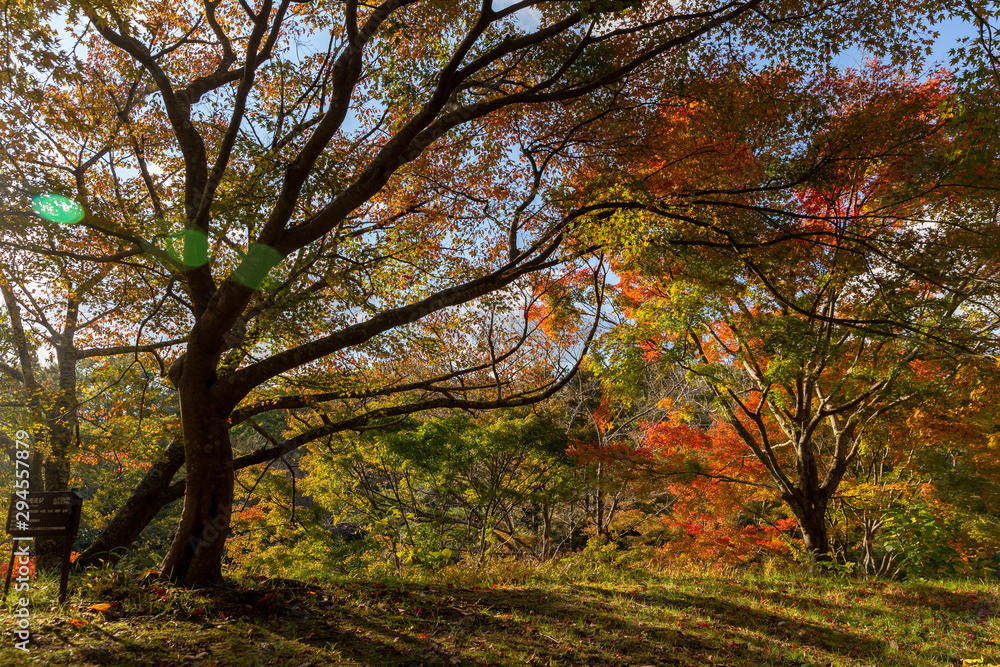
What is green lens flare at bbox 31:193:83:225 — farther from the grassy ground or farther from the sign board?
the grassy ground

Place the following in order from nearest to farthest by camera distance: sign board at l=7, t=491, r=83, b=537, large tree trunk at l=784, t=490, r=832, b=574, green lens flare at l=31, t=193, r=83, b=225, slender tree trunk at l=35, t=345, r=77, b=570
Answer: sign board at l=7, t=491, r=83, b=537 < green lens flare at l=31, t=193, r=83, b=225 < slender tree trunk at l=35, t=345, r=77, b=570 < large tree trunk at l=784, t=490, r=832, b=574

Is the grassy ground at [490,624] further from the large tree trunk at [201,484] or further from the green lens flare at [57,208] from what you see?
the green lens flare at [57,208]

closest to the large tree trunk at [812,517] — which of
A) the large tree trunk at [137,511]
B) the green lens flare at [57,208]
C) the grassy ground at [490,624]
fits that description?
the grassy ground at [490,624]

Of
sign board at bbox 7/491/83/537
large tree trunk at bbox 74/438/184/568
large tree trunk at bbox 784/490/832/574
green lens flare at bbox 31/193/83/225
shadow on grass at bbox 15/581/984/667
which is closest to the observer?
shadow on grass at bbox 15/581/984/667

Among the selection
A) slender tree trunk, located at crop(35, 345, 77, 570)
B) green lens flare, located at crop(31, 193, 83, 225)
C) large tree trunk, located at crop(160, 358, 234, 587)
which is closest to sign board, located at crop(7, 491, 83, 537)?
large tree trunk, located at crop(160, 358, 234, 587)

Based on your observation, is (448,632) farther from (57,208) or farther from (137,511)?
(57,208)

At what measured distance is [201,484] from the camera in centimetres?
483

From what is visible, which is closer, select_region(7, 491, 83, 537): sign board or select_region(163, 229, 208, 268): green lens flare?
select_region(7, 491, 83, 537): sign board

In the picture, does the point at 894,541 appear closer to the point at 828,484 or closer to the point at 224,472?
the point at 828,484

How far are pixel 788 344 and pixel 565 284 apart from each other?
353 cm

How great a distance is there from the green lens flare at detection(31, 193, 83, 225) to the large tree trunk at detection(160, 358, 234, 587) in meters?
2.21

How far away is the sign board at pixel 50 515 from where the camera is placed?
12.9 feet

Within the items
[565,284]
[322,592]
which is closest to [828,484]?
[565,284]

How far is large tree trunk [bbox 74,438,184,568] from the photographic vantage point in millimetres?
5844
